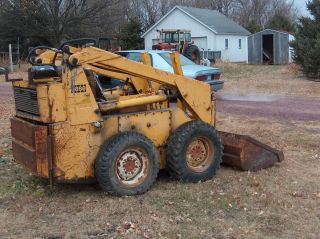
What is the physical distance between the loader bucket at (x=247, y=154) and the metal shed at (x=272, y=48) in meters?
31.7

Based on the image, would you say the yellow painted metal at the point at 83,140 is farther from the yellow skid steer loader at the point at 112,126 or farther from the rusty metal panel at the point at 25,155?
the rusty metal panel at the point at 25,155

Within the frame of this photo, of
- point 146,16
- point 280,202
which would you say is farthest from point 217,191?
point 146,16

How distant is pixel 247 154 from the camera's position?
6.87 metres

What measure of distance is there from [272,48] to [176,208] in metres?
35.2

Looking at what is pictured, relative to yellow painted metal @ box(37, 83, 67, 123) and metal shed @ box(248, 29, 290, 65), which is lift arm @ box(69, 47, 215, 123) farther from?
metal shed @ box(248, 29, 290, 65)

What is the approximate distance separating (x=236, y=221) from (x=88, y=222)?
147cm

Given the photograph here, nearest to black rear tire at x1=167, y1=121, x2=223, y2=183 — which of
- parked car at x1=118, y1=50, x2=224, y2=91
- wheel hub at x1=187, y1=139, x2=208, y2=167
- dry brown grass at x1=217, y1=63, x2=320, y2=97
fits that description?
wheel hub at x1=187, y1=139, x2=208, y2=167

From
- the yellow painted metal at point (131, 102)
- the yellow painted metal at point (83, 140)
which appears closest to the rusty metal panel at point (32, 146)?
the yellow painted metal at point (83, 140)

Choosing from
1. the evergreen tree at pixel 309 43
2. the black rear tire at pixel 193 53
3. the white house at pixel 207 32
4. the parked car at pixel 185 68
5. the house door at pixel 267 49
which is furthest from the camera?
the white house at pixel 207 32

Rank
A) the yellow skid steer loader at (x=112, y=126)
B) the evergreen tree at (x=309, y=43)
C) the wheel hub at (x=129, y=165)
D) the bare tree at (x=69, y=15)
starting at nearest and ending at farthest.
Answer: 1. the yellow skid steer loader at (x=112, y=126)
2. the wheel hub at (x=129, y=165)
3. the evergreen tree at (x=309, y=43)
4. the bare tree at (x=69, y=15)

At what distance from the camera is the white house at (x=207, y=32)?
1807 inches

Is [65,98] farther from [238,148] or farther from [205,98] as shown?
[238,148]

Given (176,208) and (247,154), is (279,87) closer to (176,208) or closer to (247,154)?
(247,154)

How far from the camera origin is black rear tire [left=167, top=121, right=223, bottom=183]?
20.4ft
